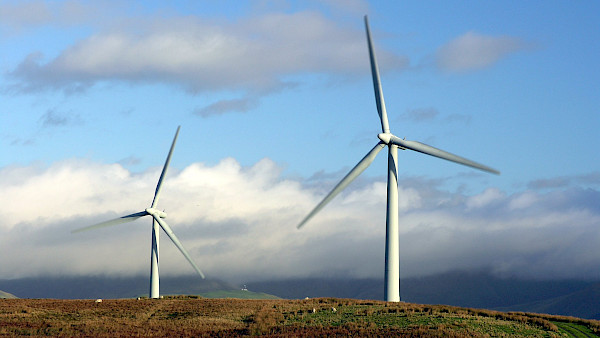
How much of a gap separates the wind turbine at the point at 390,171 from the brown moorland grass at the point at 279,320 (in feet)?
11.9

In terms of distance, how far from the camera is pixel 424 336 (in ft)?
236

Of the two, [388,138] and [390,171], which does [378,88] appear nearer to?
[388,138]

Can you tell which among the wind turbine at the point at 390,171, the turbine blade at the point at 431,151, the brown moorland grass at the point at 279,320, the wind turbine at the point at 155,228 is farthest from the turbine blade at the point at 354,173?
the wind turbine at the point at 155,228

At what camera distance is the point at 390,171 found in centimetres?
9550

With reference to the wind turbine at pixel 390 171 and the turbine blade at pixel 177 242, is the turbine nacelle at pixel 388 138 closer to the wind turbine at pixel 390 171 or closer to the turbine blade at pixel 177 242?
the wind turbine at pixel 390 171

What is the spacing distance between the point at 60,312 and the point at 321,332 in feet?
143

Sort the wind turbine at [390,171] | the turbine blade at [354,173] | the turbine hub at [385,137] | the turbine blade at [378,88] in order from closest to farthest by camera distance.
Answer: the turbine blade at [354,173] → the wind turbine at [390,171] → the turbine hub at [385,137] → the turbine blade at [378,88]

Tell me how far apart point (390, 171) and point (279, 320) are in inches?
900

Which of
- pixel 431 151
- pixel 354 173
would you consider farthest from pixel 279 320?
pixel 431 151

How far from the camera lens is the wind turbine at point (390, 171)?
300 ft

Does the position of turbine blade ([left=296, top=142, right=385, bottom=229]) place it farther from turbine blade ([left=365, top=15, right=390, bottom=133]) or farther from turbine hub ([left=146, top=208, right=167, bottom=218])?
turbine hub ([left=146, top=208, right=167, bottom=218])

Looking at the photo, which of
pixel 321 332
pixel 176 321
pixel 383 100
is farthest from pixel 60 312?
pixel 383 100

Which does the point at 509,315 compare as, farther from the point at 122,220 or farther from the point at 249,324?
the point at 122,220

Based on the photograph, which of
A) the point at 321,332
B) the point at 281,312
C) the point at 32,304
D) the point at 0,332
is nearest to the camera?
the point at 321,332
